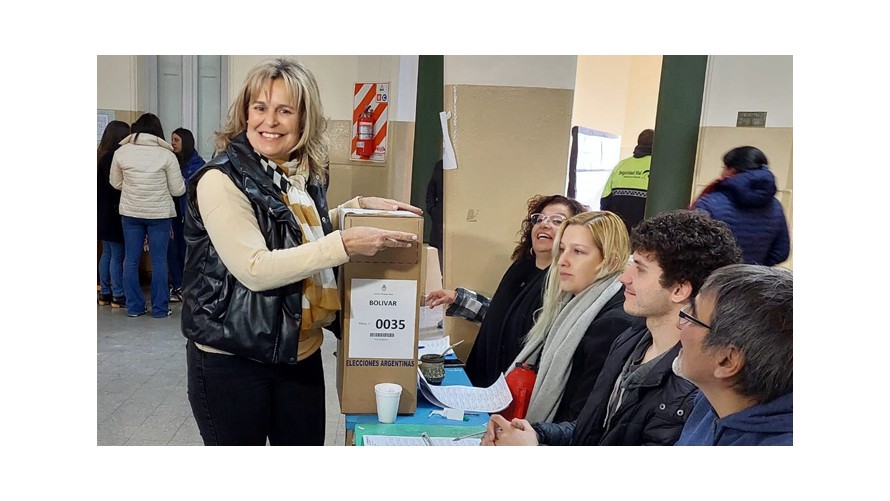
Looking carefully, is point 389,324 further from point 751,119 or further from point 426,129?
point 751,119

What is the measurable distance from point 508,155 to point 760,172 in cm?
69

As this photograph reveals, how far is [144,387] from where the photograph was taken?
203cm

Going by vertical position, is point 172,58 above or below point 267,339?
above

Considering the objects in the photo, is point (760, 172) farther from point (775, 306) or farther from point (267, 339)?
point (267, 339)

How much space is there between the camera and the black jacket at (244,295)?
1.77 metres

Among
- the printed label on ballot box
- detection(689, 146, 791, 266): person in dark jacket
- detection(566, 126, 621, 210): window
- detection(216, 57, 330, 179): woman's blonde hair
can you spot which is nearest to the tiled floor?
the printed label on ballot box

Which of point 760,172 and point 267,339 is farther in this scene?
point 760,172

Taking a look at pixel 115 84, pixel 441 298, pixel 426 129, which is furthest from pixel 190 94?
pixel 441 298

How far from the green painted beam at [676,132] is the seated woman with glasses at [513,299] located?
23 cm

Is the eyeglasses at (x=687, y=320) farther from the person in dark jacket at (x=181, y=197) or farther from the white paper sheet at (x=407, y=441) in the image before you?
the person in dark jacket at (x=181, y=197)

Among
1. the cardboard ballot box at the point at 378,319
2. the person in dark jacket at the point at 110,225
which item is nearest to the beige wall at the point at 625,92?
the cardboard ballot box at the point at 378,319

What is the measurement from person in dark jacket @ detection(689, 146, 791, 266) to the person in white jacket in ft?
4.66
